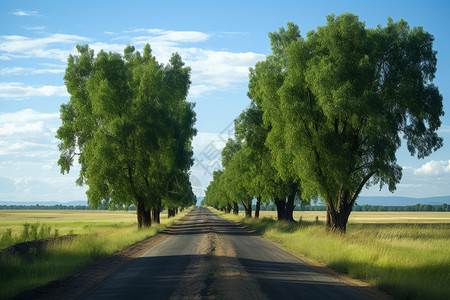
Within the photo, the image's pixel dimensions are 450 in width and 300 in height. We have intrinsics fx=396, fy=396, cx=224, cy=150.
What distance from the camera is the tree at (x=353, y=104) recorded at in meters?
22.7

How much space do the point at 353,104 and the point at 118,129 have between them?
1801 cm

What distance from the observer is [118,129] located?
102 ft

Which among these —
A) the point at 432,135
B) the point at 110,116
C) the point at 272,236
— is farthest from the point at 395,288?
the point at 110,116

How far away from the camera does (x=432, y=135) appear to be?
24641mm

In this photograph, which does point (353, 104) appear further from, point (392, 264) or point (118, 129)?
point (118, 129)

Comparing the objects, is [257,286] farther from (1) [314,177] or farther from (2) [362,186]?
(2) [362,186]

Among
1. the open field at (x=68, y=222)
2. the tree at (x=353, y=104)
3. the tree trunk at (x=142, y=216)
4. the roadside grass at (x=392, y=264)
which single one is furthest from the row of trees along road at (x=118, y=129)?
the roadside grass at (x=392, y=264)

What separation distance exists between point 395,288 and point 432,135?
1710cm

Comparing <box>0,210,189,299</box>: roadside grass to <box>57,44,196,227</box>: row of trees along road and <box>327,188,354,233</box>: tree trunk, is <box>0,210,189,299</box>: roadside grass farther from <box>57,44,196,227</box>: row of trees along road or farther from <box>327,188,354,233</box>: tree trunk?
<box>327,188,354,233</box>: tree trunk

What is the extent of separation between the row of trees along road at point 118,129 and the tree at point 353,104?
13175mm

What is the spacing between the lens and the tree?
74.4 ft

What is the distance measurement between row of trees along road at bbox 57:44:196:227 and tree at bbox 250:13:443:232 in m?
13.2

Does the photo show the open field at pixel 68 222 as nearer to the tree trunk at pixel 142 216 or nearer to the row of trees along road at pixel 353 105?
the tree trunk at pixel 142 216

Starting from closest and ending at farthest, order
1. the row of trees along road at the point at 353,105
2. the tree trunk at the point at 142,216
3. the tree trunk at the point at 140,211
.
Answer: the row of trees along road at the point at 353,105
the tree trunk at the point at 140,211
the tree trunk at the point at 142,216
